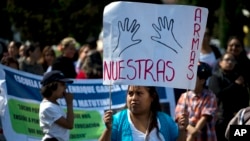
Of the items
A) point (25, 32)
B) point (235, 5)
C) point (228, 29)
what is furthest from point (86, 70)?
point (25, 32)

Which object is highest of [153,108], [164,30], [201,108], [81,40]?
[164,30]

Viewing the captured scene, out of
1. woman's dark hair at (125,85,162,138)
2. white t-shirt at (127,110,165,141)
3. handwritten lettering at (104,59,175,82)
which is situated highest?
handwritten lettering at (104,59,175,82)

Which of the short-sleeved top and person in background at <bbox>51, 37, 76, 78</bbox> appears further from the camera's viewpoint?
person in background at <bbox>51, 37, 76, 78</bbox>

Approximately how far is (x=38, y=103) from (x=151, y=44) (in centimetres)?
355

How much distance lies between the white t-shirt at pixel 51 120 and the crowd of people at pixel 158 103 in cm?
1

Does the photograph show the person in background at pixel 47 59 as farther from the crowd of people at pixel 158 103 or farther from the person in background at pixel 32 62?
the person in background at pixel 32 62

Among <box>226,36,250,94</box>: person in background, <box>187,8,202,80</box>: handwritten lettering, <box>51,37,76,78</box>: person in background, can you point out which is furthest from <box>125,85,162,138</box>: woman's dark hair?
<box>51,37,76,78</box>: person in background

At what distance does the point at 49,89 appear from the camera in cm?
1094

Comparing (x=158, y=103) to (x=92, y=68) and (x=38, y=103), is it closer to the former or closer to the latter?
(x=38, y=103)

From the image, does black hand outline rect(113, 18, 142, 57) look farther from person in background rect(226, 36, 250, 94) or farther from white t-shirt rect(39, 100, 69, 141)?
person in background rect(226, 36, 250, 94)

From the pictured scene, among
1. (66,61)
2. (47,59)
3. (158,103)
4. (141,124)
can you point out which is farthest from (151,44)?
(47,59)

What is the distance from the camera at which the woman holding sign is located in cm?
851

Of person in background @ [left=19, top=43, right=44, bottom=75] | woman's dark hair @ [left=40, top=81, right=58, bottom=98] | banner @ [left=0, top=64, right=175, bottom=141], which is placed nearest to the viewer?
woman's dark hair @ [left=40, top=81, right=58, bottom=98]

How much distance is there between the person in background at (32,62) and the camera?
1509 cm
